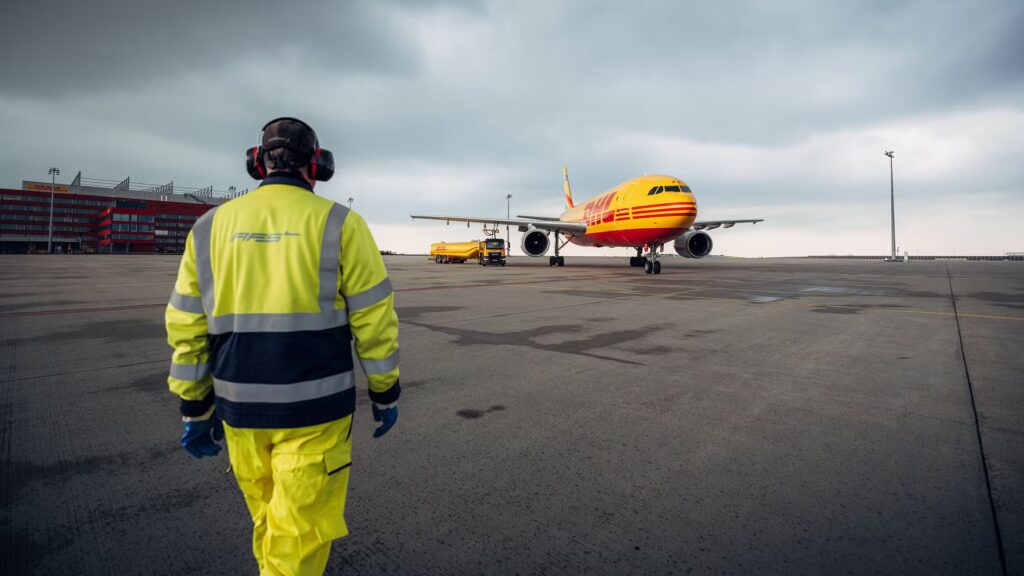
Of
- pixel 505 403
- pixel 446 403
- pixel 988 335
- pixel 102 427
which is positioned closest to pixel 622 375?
pixel 505 403

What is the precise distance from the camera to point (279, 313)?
160 cm

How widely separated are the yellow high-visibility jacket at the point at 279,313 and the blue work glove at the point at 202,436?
5cm

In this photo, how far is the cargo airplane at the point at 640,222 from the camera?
17500 mm

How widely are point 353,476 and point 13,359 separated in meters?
5.04

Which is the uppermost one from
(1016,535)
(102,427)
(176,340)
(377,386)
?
(176,340)

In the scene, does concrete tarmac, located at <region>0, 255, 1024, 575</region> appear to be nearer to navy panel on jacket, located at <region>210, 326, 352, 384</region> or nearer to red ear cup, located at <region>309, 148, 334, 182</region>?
navy panel on jacket, located at <region>210, 326, 352, 384</region>

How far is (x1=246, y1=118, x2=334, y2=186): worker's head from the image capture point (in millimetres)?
1806

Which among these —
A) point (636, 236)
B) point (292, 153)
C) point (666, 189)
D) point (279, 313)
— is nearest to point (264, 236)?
point (279, 313)

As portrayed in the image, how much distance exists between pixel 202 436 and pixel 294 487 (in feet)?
1.74

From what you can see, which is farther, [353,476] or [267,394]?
[353,476]

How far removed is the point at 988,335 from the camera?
6.34 meters

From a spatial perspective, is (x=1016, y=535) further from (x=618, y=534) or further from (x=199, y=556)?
(x=199, y=556)

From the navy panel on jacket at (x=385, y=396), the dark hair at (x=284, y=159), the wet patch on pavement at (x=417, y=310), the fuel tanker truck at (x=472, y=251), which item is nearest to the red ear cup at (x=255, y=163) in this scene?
the dark hair at (x=284, y=159)

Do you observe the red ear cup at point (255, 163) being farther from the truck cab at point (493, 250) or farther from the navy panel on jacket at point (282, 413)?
the truck cab at point (493, 250)
